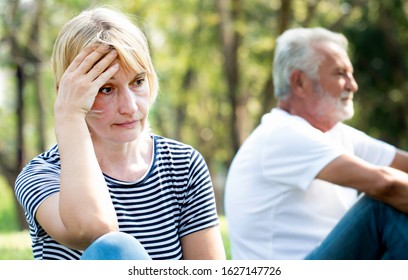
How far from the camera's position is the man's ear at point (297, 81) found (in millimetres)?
3859

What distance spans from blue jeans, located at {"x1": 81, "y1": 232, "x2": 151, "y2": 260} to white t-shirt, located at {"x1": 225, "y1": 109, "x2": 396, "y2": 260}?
55.0 inches

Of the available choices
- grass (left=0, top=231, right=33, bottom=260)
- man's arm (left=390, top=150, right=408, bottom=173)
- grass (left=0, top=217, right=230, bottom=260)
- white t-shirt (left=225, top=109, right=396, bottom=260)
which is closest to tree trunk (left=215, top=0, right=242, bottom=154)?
grass (left=0, top=217, right=230, bottom=260)

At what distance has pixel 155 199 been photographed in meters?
2.36

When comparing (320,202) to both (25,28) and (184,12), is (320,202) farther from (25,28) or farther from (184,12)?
(184,12)

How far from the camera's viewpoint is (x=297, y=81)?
3.88m

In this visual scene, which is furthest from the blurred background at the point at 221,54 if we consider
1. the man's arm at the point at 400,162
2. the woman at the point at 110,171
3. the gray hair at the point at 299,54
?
the woman at the point at 110,171

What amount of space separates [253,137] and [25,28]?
890 cm

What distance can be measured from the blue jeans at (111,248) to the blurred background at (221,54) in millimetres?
6803

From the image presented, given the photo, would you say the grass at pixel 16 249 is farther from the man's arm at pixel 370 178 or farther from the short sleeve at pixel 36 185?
the short sleeve at pixel 36 185

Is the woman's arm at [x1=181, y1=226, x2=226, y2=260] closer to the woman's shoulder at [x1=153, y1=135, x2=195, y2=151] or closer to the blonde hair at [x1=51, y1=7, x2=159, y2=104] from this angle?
the woman's shoulder at [x1=153, y1=135, x2=195, y2=151]

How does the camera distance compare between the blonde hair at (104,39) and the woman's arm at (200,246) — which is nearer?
the blonde hair at (104,39)

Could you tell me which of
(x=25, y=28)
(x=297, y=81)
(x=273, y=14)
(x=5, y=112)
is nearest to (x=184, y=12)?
(x=273, y=14)

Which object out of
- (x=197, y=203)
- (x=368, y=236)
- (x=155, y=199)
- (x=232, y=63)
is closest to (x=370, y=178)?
(x=368, y=236)

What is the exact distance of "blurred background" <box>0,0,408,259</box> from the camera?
11000mm
